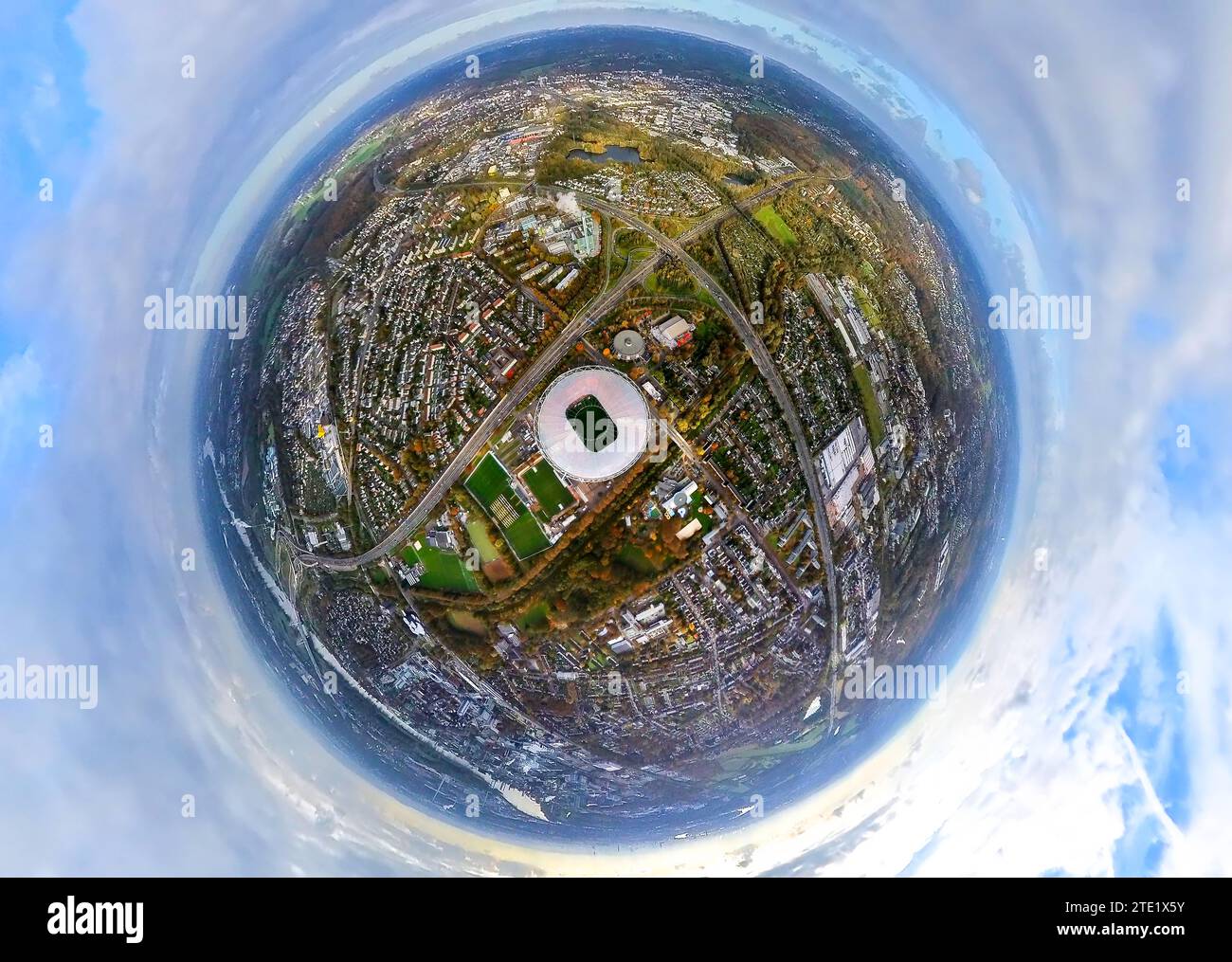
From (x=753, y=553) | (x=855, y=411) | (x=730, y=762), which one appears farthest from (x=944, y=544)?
(x=730, y=762)

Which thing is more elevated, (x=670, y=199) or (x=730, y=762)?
(x=670, y=199)

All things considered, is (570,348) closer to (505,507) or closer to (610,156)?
(505,507)

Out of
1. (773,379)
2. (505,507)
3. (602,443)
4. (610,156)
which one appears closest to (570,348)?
(602,443)

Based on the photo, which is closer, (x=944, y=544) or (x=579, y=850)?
(x=944, y=544)

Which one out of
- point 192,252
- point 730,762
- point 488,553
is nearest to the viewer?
point 488,553

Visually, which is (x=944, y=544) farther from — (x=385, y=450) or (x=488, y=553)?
(x=385, y=450)

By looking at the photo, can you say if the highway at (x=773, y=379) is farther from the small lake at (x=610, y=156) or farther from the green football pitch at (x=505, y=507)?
the green football pitch at (x=505, y=507)

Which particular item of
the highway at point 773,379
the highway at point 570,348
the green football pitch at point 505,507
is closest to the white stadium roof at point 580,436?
the highway at point 570,348
